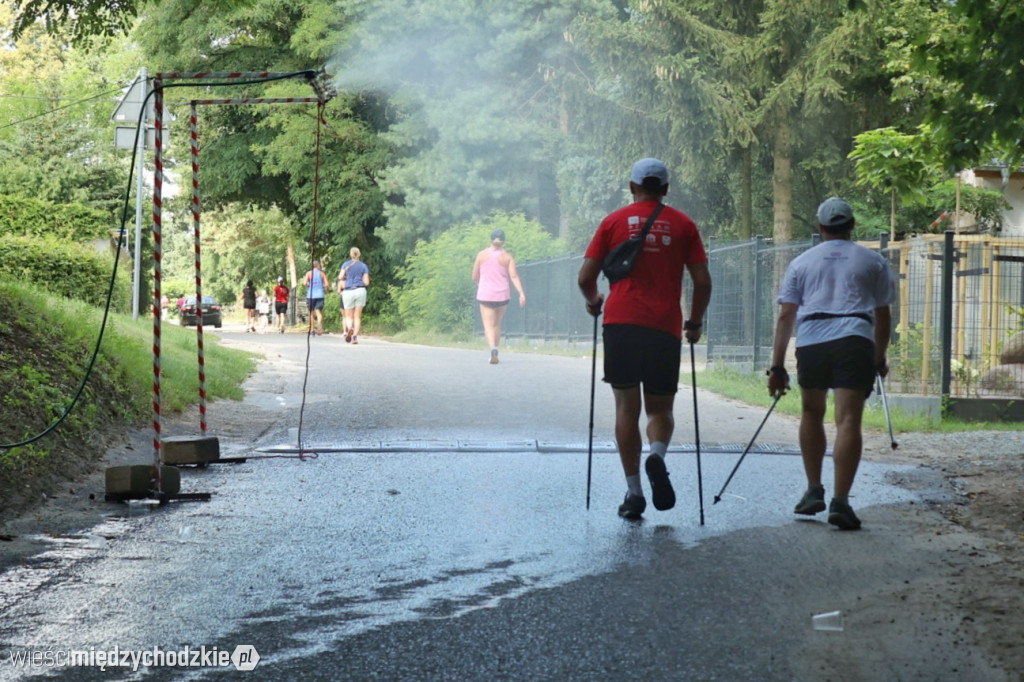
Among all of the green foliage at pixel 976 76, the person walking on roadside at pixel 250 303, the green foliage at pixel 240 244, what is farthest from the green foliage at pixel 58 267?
the green foliage at pixel 240 244

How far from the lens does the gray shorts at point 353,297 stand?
87.6 feet

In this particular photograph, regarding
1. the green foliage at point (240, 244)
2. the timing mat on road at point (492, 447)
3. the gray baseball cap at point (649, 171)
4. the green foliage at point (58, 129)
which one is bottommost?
the timing mat on road at point (492, 447)

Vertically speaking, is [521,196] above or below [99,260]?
above

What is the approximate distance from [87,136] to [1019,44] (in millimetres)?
49705

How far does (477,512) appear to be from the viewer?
312 inches

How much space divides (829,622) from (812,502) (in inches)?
97.9

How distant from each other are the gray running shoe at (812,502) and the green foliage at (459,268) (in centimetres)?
2885

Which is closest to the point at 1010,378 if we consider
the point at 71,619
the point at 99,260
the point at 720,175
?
the point at 71,619

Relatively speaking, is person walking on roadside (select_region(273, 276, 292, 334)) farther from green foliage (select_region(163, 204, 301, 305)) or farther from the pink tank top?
the pink tank top

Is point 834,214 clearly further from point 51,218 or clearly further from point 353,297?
point 51,218

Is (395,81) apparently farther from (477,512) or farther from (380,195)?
(477,512)

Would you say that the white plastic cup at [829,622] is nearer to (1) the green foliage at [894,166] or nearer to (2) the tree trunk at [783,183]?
(1) the green foliage at [894,166]

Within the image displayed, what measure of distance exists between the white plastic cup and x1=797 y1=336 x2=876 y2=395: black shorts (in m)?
2.43

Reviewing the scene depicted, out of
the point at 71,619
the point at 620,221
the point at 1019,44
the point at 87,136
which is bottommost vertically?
the point at 71,619
